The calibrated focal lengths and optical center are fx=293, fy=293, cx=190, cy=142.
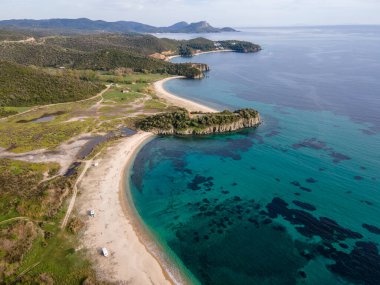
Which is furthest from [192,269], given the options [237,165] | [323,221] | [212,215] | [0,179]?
[0,179]

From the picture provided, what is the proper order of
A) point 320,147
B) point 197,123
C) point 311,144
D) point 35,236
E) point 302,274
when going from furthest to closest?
point 197,123
point 311,144
point 320,147
point 35,236
point 302,274

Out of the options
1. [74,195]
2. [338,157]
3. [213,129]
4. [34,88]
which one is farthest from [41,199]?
[34,88]

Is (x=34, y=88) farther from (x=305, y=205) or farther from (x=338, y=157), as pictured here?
(x=338, y=157)

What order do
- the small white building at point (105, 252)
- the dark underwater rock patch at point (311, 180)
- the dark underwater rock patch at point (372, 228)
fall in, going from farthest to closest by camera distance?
1. the dark underwater rock patch at point (311, 180)
2. the dark underwater rock patch at point (372, 228)
3. the small white building at point (105, 252)

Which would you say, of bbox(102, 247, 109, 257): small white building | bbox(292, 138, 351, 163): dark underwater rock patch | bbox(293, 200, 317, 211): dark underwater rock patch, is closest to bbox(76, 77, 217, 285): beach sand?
bbox(102, 247, 109, 257): small white building

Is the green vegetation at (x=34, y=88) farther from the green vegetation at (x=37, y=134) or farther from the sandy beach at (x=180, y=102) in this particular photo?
the sandy beach at (x=180, y=102)

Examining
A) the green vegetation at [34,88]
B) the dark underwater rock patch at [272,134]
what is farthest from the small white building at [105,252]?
the green vegetation at [34,88]

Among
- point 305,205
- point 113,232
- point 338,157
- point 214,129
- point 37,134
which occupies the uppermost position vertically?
point 338,157
